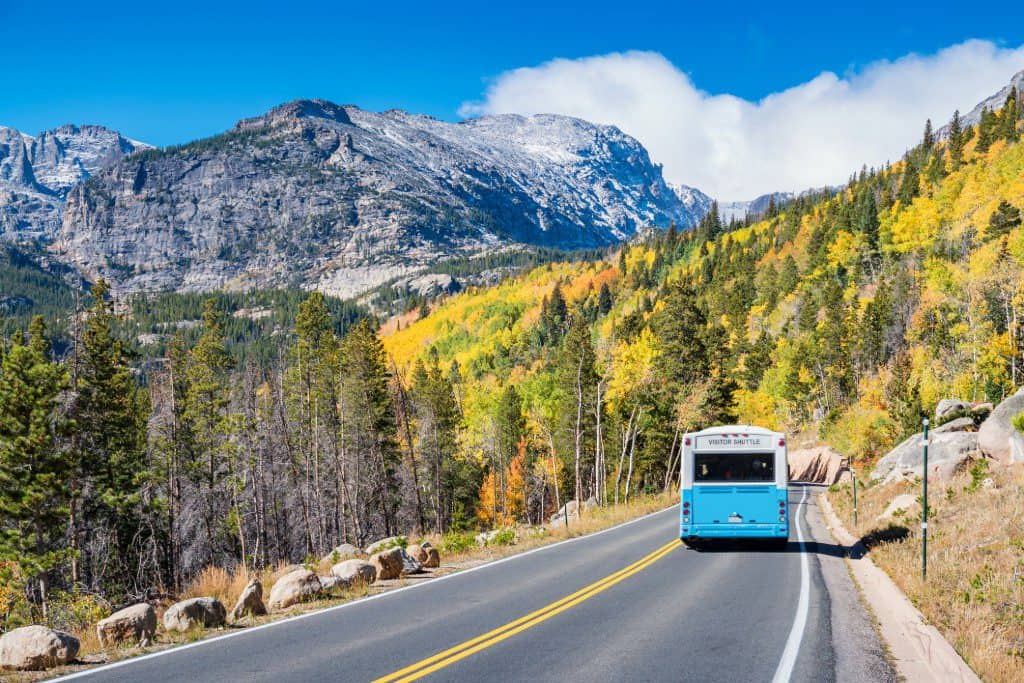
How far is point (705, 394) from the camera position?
48375mm

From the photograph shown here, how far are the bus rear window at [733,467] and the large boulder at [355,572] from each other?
8.66 meters

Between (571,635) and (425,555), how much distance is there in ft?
24.3

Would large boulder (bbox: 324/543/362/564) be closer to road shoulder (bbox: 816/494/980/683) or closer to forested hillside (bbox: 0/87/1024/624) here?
forested hillside (bbox: 0/87/1024/624)

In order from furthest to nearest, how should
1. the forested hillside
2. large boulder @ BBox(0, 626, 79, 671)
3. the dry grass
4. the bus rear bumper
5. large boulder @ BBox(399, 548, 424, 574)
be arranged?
the forested hillside → the bus rear bumper → large boulder @ BBox(399, 548, 424, 574) → the dry grass → large boulder @ BBox(0, 626, 79, 671)

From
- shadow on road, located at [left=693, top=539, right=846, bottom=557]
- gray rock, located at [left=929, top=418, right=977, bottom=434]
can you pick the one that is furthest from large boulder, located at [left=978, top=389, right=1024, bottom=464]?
shadow on road, located at [left=693, top=539, right=846, bottom=557]

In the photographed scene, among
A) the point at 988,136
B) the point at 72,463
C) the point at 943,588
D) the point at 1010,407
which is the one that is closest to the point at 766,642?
the point at 943,588

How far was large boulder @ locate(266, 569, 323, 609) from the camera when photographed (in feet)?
36.7

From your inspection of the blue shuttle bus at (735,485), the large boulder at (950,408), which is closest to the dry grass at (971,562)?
the blue shuttle bus at (735,485)

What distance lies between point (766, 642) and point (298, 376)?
4457 cm

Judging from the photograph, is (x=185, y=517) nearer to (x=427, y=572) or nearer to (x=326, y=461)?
(x=326, y=461)

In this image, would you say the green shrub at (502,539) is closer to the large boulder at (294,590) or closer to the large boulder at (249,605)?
the large boulder at (294,590)

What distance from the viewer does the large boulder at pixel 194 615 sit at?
9220 millimetres

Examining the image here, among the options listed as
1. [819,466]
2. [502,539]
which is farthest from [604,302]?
[502,539]

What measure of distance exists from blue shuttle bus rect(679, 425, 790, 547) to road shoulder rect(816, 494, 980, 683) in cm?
316
